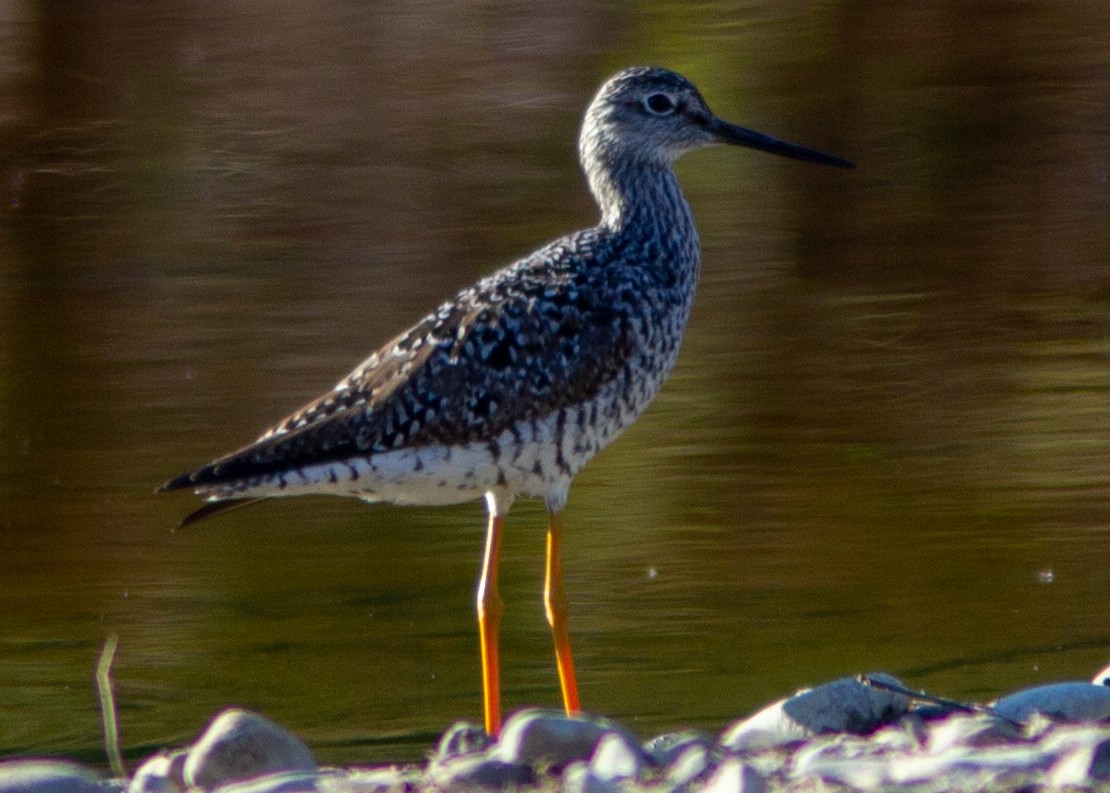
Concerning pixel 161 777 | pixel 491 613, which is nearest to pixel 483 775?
pixel 161 777

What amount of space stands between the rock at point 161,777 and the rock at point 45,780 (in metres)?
0.10

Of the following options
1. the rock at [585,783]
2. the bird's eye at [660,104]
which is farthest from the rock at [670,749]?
the bird's eye at [660,104]

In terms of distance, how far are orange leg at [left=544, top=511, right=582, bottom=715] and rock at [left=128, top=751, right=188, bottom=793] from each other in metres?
1.29

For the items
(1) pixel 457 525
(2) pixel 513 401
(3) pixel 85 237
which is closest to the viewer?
(2) pixel 513 401

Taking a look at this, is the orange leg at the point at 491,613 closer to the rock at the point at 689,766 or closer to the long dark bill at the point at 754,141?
the rock at the point at 689,766

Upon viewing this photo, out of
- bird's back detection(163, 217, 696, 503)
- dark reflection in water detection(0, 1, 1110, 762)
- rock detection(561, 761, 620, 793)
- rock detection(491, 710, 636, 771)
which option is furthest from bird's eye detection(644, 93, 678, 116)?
rock detection(561, 761, 620, 793)

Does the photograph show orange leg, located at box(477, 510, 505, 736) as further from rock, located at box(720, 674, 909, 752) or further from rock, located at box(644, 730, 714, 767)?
rock, located at box(644, 730, 714, 767)

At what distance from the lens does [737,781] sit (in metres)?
4.66

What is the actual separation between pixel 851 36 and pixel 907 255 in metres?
Result: 3.84

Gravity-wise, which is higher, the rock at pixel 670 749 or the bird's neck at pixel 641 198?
the bird's neck at pixel 641 198

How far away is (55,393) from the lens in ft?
33.7

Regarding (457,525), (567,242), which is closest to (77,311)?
(457,525)

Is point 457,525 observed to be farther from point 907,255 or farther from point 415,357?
point 907,255

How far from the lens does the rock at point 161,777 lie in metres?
5.57
